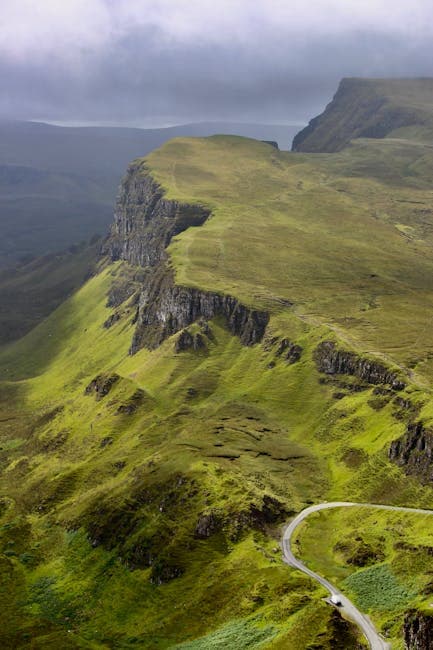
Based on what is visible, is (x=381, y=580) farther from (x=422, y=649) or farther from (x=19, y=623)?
(x=19, y=623)

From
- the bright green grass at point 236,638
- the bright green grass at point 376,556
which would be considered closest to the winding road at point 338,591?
the bright green grass at point 376,556

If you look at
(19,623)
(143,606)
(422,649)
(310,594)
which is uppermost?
(422,649)

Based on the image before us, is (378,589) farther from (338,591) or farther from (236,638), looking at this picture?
(236,638)

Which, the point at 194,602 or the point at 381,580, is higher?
the point at 381,580

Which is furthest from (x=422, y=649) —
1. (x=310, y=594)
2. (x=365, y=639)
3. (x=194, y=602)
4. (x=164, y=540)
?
(x=164, y=540)

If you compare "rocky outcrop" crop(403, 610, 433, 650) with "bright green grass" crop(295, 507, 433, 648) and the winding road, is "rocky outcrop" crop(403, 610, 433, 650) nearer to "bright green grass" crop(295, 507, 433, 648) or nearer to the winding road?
"bright green grass" crop(295, 507, 433, 648)

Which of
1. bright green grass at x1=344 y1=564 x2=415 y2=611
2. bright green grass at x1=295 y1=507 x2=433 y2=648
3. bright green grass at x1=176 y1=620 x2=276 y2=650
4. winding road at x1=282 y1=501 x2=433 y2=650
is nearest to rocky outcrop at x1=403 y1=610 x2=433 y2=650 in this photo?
bright green grass at x1=295 y1=507 x2=433 y2=648

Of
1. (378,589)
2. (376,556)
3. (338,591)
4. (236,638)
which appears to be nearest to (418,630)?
(378,589)

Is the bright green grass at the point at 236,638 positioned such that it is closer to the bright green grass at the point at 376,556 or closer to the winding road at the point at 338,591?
the winding road at the point at 338,591
